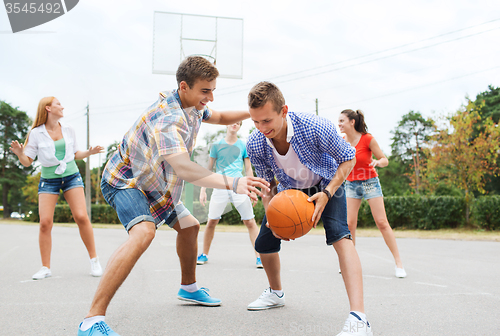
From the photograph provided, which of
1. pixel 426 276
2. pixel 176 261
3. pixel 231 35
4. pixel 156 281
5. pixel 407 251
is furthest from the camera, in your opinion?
pixel 231 35

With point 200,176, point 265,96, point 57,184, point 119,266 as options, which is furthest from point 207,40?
point 119,266

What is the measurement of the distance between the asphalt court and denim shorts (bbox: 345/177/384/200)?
1101 mm

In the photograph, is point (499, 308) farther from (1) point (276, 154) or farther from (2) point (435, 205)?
(2) point (435, 205)

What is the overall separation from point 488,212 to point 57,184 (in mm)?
14876

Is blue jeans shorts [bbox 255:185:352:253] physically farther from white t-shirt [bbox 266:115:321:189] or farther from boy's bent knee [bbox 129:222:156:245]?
boy's bent knee [bbox 129:222:156:245]

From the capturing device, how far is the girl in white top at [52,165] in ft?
15.9

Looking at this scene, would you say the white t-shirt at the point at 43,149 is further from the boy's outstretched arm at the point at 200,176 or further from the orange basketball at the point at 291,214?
the orange basketball at the point at 291,214

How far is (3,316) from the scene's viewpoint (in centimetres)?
329

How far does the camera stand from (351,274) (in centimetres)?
276

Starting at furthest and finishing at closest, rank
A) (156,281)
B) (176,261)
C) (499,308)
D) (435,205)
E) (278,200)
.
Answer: (435,205) < (176,261) < (156,281) < (499,308) < (278,200)

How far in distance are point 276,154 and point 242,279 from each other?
2511 mm

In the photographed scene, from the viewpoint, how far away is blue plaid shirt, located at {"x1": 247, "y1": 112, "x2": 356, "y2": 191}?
2871 mm

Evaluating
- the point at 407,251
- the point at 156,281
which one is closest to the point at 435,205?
the point at 407,251

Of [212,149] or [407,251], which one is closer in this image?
[212,149]
